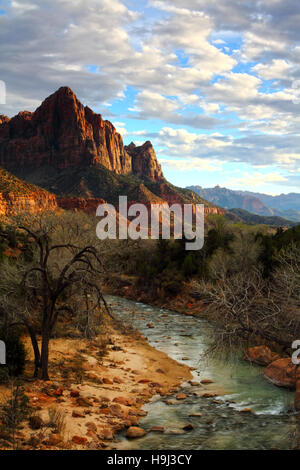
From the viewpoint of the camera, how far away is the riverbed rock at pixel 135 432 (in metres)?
11.6

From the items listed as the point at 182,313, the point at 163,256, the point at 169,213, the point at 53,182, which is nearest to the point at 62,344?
the point at 182,313

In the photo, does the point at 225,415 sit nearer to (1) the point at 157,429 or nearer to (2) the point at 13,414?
(1) the point at 157,429

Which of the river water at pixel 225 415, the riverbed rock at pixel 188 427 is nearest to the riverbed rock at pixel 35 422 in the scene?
the river water at pixel 225 415

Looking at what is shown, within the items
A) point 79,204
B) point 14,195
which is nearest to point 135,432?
point 14,195

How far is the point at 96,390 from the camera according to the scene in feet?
49.1

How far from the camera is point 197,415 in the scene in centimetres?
1355

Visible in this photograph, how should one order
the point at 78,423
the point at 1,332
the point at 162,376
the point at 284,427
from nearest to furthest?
the point at 78,423, the point at 284,427, the point at 1,332, the point at 162,376

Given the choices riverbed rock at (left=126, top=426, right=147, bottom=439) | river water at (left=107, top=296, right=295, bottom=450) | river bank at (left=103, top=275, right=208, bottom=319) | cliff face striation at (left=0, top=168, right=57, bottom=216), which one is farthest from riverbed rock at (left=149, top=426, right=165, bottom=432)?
cliff face striation at (left=0, top=168, right=57, bottom=216)

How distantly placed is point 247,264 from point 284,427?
2698 centimetres

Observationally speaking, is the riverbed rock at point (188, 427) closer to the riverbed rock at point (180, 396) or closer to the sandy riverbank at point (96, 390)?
the sandy riverbank at point (96, 390)

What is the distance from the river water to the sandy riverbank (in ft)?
2.22

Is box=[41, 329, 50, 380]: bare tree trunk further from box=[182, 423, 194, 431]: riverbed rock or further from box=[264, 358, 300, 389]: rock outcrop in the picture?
box=[264, 358, 300, 389]: rock outcrop

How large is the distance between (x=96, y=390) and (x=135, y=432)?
146 inches
